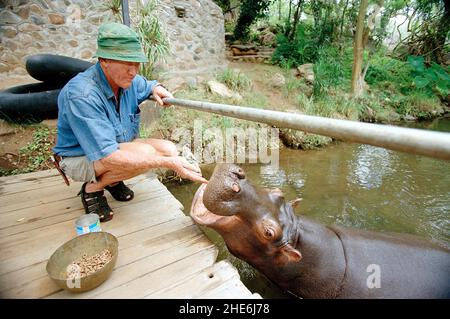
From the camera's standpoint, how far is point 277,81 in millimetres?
8898

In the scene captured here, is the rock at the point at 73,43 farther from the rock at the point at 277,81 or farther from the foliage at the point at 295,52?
the foliage at the point at 295,52

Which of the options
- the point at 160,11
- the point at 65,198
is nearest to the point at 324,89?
the point at 160,11

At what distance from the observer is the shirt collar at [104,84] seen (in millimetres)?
2178

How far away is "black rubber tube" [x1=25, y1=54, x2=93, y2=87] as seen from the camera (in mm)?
4422

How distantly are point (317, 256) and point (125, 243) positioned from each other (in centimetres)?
144

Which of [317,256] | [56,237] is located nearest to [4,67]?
[56,237]

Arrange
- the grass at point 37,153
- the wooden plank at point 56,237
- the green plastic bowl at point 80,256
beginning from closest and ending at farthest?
the green plastic bowl at point 80,256 < the wooden plank at point 56,237 < the grass at point 37,153

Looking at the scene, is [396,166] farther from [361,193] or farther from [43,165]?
[43,165]

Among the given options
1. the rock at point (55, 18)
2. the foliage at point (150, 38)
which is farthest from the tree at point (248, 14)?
the rock at point (55, 18)

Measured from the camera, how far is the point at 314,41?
440 inches

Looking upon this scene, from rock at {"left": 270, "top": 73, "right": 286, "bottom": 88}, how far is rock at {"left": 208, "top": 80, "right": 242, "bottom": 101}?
6.61 feet

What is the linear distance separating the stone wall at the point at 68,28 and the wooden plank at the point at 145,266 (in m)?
5.31

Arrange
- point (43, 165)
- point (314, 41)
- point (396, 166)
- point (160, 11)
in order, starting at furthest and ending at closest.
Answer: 1. point (314, 41)
2. point (160, 11)
3. point (396, 166)
4. point (43, 165)

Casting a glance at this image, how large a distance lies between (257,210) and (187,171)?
1.85 feet
